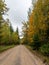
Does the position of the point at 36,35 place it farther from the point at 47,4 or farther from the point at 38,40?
the point at 47,4

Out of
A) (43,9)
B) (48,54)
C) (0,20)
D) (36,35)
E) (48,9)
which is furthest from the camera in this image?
(0,20)

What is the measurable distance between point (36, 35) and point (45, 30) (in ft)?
18.6

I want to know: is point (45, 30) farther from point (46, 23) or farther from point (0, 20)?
point (0, 20)

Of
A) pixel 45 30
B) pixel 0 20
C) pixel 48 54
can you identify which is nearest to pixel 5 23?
pixel 0 20

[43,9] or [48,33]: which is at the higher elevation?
[43,9]

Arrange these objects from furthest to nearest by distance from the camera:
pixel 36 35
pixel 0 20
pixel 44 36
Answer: pixel 0 20, pixel 36 35, pixel 44 36

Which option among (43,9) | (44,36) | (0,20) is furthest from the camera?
(0,20)

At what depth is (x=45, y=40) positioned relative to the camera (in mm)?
37469

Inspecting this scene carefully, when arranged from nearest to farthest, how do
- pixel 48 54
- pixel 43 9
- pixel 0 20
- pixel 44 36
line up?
1. pixel 48 54
2. pixel 43 9
3. pixel 44 36
4. pixel 0 20

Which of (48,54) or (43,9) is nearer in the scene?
(48,54)

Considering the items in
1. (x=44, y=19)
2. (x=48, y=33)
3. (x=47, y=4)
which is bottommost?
(x=48, y=33)

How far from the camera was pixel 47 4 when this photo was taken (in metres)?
32.4

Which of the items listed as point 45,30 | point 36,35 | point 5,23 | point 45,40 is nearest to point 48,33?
→ point 45,30

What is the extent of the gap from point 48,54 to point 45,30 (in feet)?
18.6
